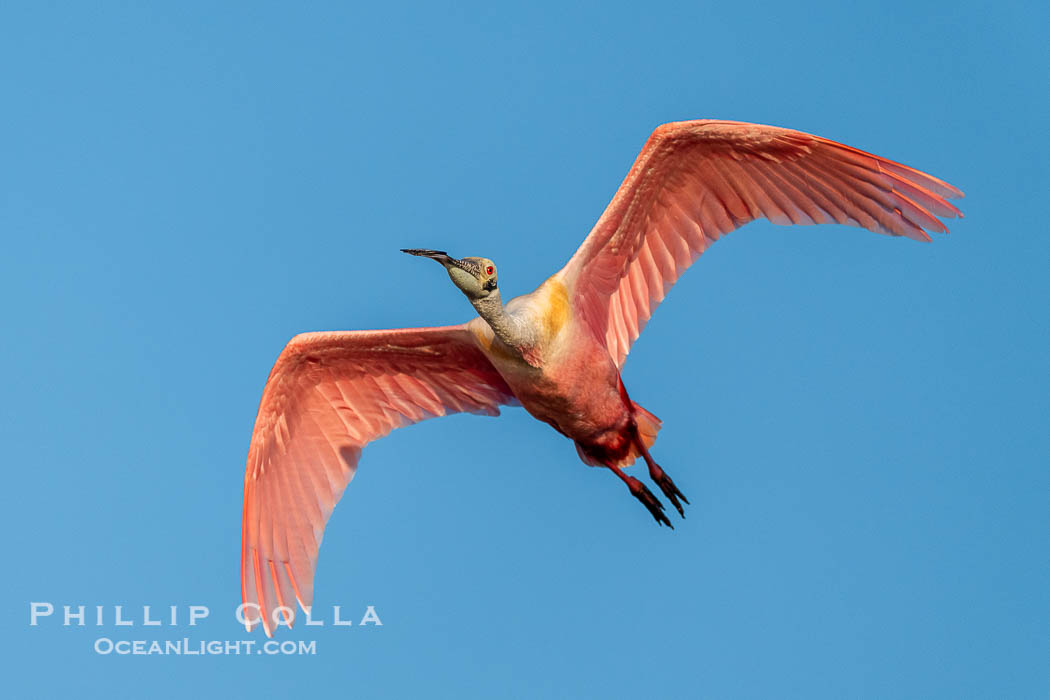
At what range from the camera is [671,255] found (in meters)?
13.9

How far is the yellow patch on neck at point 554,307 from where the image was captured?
42.4ft

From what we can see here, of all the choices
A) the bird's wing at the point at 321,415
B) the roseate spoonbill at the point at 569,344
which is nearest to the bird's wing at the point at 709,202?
the roseate spoonbill at the point at 569,344

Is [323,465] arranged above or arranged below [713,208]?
below

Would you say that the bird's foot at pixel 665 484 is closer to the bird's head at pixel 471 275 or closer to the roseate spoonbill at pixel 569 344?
the roseate spoonbill at pixel 569 344

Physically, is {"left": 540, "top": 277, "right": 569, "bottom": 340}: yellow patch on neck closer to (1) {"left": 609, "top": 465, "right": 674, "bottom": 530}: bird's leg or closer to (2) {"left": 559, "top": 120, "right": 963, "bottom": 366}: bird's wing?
(2) {"left": 559, "top": 120, "right": 963, "bottom": 366}: bird's wing

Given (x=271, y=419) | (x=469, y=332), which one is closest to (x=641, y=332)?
(x=469, y=332)

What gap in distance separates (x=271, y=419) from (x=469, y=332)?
224 cm

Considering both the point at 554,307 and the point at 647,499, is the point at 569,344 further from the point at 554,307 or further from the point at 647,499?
the point at 647,499

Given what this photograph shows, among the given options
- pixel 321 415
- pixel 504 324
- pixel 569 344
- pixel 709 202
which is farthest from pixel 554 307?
pixel 321 415

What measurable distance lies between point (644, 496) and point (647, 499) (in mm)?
40

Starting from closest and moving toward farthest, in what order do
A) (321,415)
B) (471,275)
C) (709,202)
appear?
(471,275), (709,202), (321,415)

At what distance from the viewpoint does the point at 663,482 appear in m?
13.8

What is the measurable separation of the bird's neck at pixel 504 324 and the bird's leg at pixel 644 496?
1.74 m

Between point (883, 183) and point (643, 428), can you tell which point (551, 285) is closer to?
point (643, 428)
